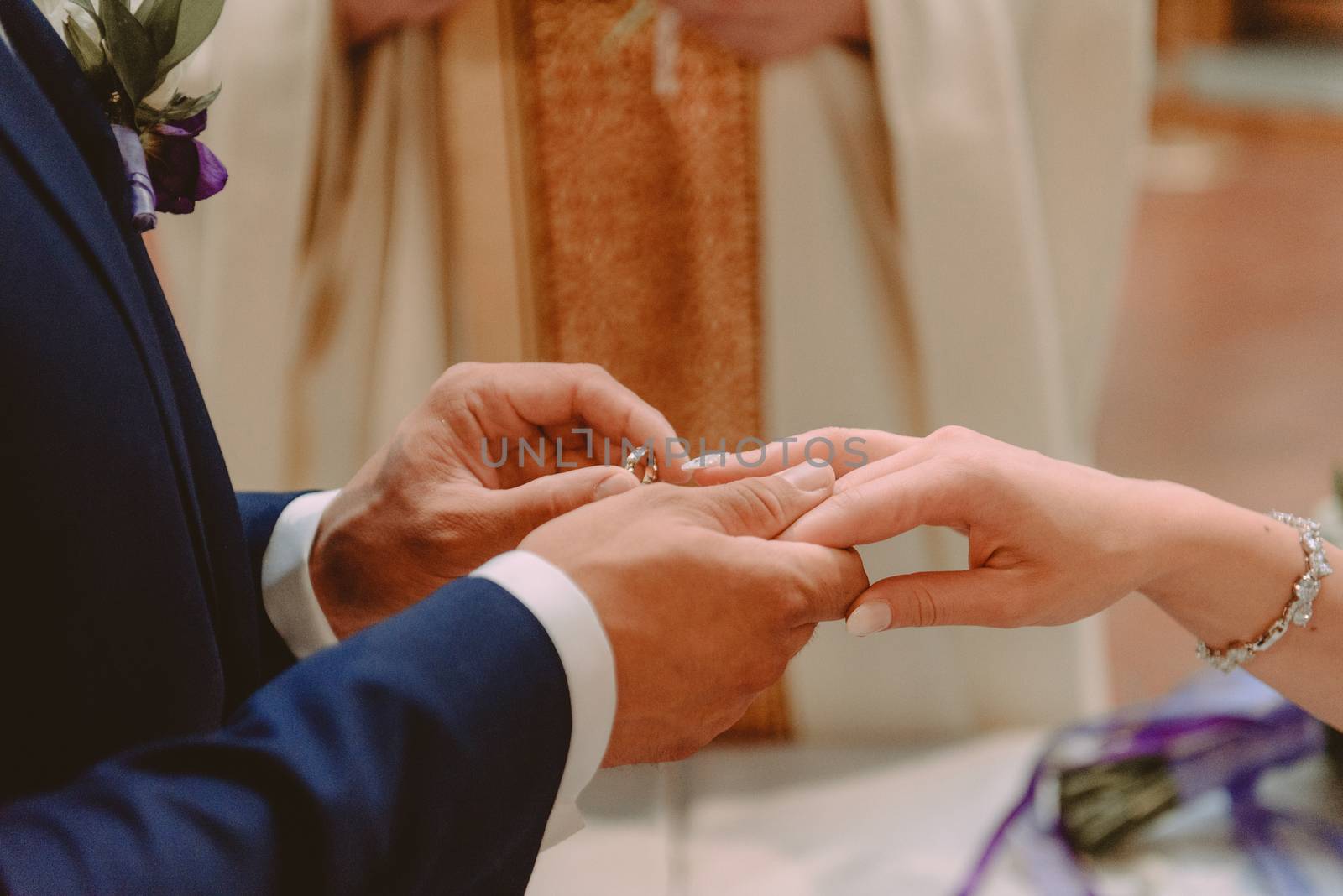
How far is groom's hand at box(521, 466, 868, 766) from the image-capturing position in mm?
497

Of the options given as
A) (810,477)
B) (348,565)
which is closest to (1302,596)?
(810,477)

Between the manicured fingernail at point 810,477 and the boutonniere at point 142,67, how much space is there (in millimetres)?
306

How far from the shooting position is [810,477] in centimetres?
58

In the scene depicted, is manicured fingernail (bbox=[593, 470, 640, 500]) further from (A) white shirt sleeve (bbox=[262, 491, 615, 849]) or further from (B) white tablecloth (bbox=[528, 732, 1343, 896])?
(B) white tablecloth (bbox=[528, 732, 1343, 896])

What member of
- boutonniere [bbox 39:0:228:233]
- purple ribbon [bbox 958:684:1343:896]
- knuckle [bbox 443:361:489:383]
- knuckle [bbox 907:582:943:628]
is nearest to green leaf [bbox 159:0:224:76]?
boutonniere [bbox 39:0:228:233]

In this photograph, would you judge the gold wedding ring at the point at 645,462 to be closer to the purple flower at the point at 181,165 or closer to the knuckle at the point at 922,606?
the knuckle at the point at 922,606

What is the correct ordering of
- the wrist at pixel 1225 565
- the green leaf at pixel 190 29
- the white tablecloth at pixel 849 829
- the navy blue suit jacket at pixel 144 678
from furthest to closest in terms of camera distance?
the white tablecloth at pixel 849 829 < the wrist at pixel 1225 565 < the green leaf at pixel 190 29 < the navy blue suit jacket at pixel 144 678

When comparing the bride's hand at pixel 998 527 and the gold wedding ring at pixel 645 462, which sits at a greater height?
the gold wedding ring at pixel 645 462

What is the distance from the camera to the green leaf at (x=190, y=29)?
A: 1.70 ft

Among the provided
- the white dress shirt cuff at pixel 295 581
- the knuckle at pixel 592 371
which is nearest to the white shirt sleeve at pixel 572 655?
the knuckle at pixel 592 371

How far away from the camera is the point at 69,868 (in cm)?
40

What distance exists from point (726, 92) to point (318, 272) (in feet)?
0.77

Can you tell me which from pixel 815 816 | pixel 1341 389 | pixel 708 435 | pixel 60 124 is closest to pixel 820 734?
pixel 815 816

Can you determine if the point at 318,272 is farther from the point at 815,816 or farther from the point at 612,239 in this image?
the point at 815,816
